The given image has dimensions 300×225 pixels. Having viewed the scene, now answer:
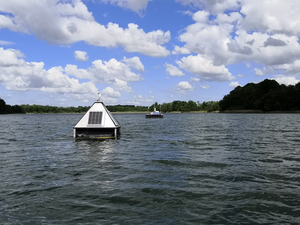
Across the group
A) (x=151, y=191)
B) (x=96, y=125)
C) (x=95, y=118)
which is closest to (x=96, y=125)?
(x=96, y=125)

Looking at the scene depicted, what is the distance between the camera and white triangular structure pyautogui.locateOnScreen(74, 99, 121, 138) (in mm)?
33188

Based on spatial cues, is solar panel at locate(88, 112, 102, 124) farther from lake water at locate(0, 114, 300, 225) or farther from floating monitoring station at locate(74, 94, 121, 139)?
lake water at locate(0, 114, 300, 225)

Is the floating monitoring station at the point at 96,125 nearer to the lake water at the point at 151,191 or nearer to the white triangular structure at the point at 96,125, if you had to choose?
the white triangular structure at the point at 96,125

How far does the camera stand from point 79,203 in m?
9.41

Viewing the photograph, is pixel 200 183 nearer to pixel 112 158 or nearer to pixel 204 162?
pixel 204 162

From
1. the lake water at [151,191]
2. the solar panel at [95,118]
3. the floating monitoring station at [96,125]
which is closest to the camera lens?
the lake water at [151,191]

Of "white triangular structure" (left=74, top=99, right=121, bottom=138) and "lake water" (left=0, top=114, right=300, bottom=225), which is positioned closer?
"lake water" (left=0, top=114, right=300, bottom=225)

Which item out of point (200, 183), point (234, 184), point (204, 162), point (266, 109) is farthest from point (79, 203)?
point (266, 109)

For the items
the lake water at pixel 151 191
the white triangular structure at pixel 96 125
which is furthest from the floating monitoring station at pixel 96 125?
the lake water at pixel 151 191

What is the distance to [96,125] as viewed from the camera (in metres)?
33.0

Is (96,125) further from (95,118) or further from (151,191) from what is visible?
(151,191)

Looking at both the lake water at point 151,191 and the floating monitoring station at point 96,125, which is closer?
the lake water at point 151,191

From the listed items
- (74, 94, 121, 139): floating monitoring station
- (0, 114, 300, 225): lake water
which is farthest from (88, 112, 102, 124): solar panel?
(0, 114, 300, 225): lake water

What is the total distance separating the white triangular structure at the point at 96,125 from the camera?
33188 millimetres
